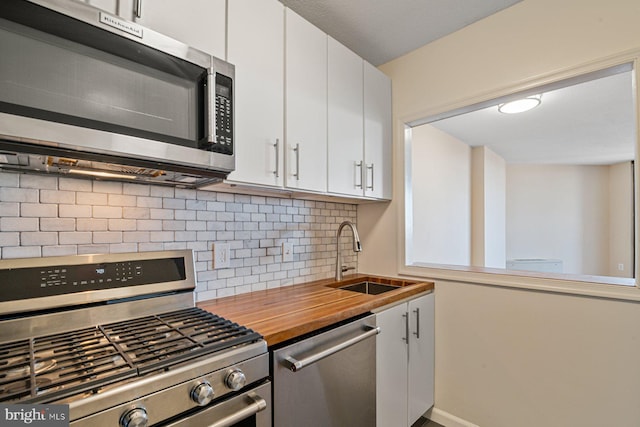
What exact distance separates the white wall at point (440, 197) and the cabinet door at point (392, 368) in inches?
53.2

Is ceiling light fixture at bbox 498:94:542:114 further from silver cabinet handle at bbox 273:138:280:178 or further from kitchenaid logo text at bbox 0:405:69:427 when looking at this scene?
kitchenaid logo text at bbox 0:405:69:427

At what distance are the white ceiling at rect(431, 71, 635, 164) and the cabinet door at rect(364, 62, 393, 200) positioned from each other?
1.18 meters

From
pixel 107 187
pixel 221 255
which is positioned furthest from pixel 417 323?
pixel 107 187

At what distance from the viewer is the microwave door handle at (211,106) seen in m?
1.05

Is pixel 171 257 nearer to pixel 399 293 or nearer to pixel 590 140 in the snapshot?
pixel 399 293

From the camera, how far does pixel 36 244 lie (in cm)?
108

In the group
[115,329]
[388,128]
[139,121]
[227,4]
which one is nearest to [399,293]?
[388,128]

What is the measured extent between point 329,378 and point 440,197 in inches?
109

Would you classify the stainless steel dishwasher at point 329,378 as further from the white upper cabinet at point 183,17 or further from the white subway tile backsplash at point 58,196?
the white upper cabinet at point 183,17

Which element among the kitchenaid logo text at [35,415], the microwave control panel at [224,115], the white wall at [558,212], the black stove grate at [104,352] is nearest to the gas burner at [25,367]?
the black stove grate at [104,352]

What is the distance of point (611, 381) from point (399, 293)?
1.01 m

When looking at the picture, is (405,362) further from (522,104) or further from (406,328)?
(522,104)

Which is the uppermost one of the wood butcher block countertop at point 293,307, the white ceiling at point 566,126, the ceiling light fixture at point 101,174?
the white ceiling at point 566,126

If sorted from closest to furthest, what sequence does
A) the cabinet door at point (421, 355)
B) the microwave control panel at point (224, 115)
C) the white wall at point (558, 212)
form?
1. the microwave control panel at point (224, 115)
2. the cabinet door at point (421, 355)
3. the white wall at point (558, 212)
